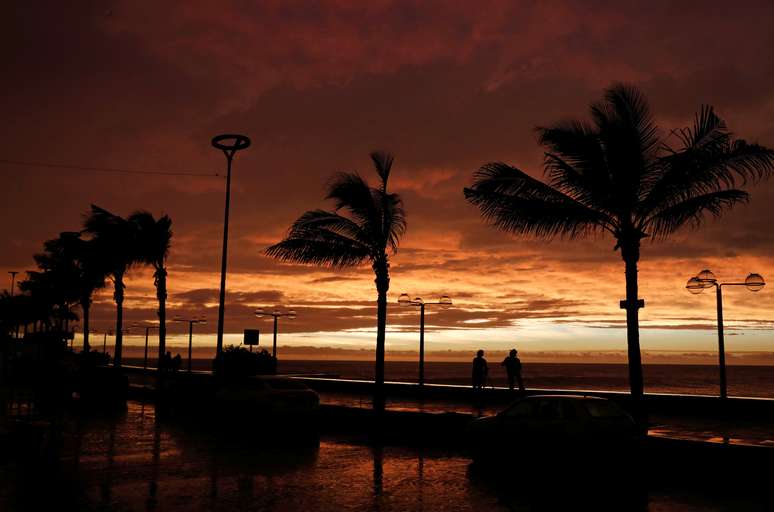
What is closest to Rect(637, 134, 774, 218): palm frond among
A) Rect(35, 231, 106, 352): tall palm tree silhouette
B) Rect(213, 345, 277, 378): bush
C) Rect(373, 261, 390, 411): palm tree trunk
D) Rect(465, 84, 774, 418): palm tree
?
Rect(465, 84, 774, 418): palm tree

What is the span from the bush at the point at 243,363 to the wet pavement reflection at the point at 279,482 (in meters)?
16.2

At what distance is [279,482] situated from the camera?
11.7 meters

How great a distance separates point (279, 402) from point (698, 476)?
11411 millimetres

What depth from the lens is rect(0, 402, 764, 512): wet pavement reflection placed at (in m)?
10.0

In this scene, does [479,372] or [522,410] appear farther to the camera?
[479,372]

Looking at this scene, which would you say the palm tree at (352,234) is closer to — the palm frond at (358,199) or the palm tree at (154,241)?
the palm frond at (358,199)

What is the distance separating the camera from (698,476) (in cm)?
1299

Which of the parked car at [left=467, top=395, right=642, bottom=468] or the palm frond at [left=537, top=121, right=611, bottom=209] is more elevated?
the palm frond at [left=537, top=121, right=611, bottom=209]

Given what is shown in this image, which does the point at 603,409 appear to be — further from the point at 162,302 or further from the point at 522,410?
the point at 162,302

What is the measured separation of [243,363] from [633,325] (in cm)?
2099

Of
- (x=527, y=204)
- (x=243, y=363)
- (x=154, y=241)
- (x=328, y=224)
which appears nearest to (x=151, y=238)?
(x=154, y=241)

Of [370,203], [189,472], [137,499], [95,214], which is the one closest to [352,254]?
[370,203]

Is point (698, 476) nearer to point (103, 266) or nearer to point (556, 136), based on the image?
point (556, 136)

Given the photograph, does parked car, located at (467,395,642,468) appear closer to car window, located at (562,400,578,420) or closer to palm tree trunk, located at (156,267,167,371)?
car window, located at (562,400,578,420)
